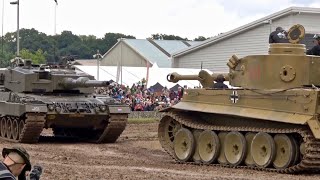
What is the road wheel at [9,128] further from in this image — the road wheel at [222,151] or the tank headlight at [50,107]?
the road wheel at [222,151]

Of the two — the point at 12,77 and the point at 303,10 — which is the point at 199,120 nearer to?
the point at 12,77

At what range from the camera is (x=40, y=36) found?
95.0 meters

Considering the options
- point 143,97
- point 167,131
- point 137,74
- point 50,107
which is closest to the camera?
point 167,131

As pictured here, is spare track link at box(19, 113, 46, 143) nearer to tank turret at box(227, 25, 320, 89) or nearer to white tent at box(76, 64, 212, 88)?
tank turret at box(227, 25, 320, 89)

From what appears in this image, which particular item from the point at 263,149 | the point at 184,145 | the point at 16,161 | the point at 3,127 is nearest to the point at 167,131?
the point at 184,145

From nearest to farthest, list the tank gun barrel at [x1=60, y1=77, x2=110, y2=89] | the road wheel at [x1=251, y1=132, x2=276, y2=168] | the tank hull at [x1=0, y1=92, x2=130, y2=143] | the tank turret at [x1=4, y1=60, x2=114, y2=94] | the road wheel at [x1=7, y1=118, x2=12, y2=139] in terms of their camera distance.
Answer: the road wheel at [x1=251, y1=132, x2=276, y2=168] → the tank hull at [x1=0, y1=92, x2=130, y2=143] → the tank gun barrel at [x1=60, y1=77, x2=110, y2=89] → the tank turret at [x1=4, y1=60, x2=114, y2=94] → the road wheel at [x1=7, y1=118, x2=12, y2=139]

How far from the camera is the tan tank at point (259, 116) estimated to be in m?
15.6

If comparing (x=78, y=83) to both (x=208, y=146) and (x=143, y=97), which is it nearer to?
(x=208, y=146)

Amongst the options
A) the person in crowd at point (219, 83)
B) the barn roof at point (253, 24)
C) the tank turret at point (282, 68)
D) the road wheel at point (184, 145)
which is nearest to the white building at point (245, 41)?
the barn roof at point (253, 24)

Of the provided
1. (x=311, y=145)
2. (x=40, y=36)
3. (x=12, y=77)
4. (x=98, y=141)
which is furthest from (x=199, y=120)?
(x=40, y=36)

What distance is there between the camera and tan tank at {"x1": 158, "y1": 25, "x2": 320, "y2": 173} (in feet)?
51.0

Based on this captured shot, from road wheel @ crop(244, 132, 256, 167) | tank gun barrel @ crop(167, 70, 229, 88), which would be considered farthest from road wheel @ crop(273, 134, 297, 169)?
tank gun barrel @ crop(167, 70, 229, 88)

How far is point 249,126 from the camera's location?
17.2m

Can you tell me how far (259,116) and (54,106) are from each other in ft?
26.9
